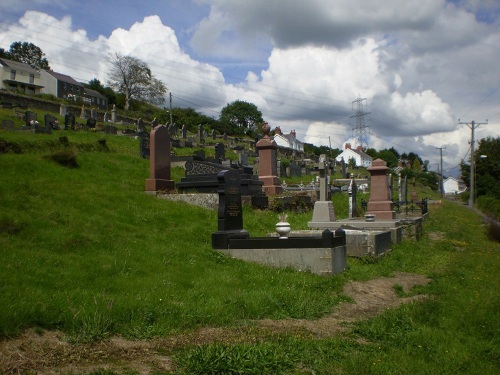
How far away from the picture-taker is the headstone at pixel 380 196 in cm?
2134

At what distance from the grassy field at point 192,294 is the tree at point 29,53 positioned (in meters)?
85.5

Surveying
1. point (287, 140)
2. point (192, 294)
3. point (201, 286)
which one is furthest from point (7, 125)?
point (287, 140)

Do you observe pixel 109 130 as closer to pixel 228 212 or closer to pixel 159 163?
pixel 159 163

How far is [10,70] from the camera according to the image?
232 ft

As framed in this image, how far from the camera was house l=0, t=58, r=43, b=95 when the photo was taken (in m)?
69.6

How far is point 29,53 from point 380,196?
85.8 metres

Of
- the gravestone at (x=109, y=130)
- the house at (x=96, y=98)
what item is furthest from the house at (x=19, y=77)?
the gravestone at (x=109, y=130)

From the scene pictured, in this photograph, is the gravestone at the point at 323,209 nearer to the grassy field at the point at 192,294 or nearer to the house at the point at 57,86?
the grassy field at the point at 192,294

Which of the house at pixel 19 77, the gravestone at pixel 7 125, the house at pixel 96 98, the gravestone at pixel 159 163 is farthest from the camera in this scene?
the house at pixel 96 98

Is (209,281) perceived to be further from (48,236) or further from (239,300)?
(48,236)

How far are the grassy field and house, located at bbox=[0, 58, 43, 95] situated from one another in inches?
2507

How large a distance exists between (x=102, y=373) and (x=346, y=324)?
377 centimetres

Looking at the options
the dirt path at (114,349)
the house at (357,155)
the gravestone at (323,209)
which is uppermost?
the house at (357,155)

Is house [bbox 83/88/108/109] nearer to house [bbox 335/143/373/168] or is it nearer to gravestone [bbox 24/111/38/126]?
gravestone [bbox 24/111/38/126]
